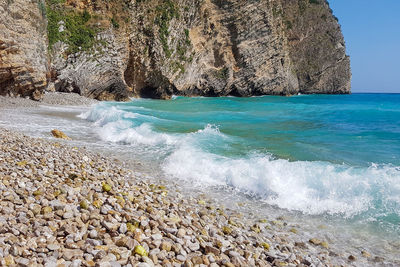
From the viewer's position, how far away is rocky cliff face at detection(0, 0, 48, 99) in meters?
18.2

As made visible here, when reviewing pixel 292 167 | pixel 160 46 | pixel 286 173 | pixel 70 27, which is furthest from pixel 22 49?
pixel 160 46

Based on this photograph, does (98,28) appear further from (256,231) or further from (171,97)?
(256,231)

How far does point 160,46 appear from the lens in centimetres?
4131

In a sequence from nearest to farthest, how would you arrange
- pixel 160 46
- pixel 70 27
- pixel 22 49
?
pixel 22 49
pixel 70 27
pixel 160 46

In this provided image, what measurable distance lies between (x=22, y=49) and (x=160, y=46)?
77.8ft

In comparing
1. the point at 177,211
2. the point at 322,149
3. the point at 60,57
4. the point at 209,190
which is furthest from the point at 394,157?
the point at 60,57

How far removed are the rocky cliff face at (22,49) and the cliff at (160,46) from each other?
2.9 inches

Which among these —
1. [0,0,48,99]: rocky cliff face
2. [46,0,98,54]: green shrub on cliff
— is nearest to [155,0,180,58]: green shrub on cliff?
[46,0,98,54]: green shrub on cliff

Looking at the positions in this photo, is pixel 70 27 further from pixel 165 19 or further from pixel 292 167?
pixel 292 167

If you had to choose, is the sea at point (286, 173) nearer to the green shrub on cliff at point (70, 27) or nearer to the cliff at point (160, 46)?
the cliff at point (160, 46)

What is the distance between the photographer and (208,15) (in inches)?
2042

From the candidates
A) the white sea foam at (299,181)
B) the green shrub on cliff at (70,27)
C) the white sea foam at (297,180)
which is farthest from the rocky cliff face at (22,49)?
the white sea foam at (299,181)

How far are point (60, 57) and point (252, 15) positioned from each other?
3788cm

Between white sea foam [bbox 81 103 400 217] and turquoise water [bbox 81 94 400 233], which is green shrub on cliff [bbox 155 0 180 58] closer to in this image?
turquoise water [bbox 81 94 400 233]
